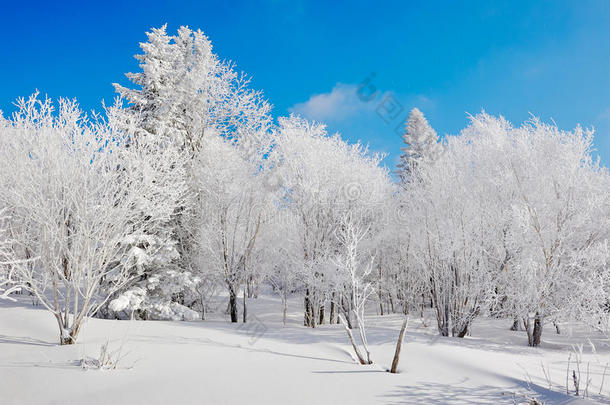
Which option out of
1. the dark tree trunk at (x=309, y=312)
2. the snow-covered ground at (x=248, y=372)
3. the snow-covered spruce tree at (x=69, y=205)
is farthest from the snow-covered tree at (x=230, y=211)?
the snow-covered spruce tree at (x=69, y=205)

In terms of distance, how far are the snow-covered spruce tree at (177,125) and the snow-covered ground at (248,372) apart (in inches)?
132

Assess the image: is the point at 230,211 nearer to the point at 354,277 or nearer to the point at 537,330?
the point at 354,277

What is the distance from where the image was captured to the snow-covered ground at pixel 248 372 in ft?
16.5

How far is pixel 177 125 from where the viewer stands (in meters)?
14.5

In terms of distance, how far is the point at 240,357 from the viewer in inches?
269

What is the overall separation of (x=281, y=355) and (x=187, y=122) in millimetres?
11831

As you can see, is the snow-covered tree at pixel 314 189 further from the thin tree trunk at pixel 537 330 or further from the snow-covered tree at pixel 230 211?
the thin tree trunk at pixel 537 330

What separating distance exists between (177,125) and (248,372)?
11.6 metres

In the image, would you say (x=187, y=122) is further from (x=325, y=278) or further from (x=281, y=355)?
(x=281, y=355)

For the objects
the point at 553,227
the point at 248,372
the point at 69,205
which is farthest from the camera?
the point at 553,227

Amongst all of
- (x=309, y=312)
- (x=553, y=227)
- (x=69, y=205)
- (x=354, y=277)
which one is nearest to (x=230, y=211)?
(x=309, y=312)

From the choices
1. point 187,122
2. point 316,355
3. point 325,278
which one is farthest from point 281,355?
point 187,122

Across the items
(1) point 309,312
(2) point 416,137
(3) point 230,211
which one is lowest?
(1) point 309,312

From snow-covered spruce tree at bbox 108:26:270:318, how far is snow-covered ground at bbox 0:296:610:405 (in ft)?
11.0
